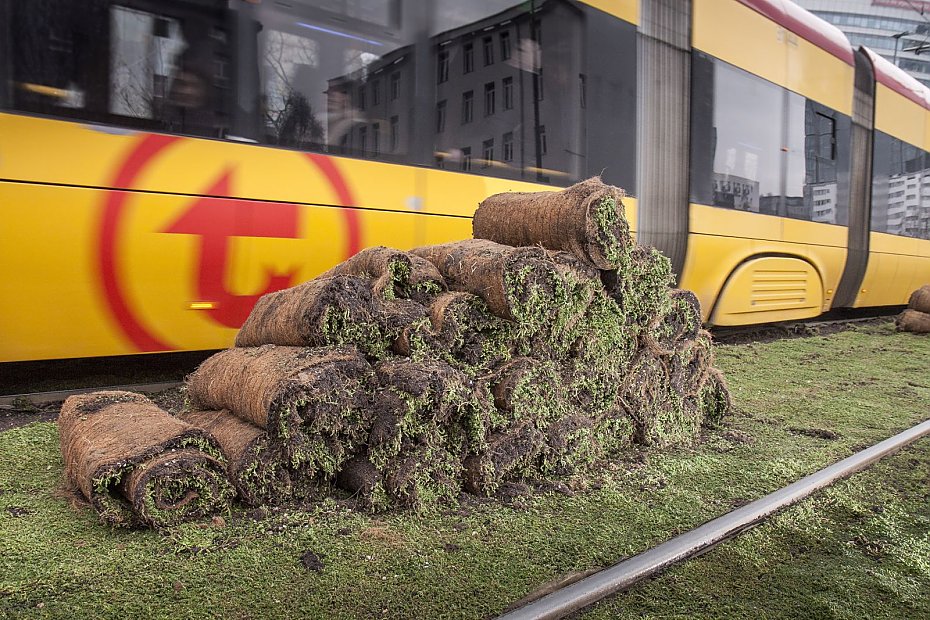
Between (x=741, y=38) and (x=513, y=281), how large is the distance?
7.04 metres

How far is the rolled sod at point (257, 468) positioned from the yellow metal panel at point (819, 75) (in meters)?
9.05

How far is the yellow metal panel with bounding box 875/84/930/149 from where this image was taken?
11.7 m

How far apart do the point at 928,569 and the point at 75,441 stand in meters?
3.81

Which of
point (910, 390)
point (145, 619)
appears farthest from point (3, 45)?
point (910, 390)

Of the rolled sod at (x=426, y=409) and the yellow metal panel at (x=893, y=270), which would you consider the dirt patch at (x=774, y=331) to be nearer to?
the yellow metal panel at (x=893, y=270)

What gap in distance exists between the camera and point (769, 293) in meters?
9.14

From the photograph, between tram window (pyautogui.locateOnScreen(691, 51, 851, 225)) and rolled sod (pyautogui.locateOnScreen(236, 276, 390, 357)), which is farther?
tram window (pyautogui.locateOnScreen(691, 51, 851, 225))

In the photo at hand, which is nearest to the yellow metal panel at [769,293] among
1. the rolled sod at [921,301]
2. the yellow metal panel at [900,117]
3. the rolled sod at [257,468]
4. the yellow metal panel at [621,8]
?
the rolled sod at [921,301]

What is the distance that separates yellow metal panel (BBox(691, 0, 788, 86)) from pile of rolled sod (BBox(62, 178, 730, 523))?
5.24 m

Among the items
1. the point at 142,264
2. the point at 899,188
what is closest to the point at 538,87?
the point at 142,264

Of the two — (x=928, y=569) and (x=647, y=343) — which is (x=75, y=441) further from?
(x=928, y=569)

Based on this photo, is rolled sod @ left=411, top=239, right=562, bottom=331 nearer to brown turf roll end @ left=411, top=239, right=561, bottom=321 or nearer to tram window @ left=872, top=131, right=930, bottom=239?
brown turf roll end @ left=411, top=239, right=561, bottom=321

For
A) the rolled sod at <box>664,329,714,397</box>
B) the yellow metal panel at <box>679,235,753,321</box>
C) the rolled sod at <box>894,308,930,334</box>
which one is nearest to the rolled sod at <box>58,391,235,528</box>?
the rolled sod at <box>664,329,714,397</box>

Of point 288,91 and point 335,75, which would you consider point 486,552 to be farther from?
point 335,75
